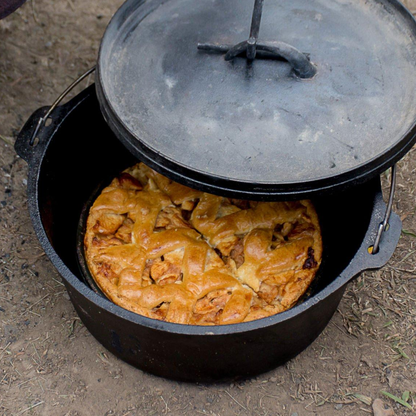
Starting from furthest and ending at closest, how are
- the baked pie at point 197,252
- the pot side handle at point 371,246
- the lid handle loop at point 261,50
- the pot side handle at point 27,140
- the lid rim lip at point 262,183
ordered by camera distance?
1. the pot side handle at point 27,140
2. the baked pie at point 197,252
3. the pot side handle at point 371,246
4. the lid handle loop at point 261,50
5. the lid rim lip at point 262,183

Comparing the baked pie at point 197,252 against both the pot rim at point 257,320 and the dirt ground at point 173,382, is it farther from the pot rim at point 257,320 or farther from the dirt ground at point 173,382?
the dirt ground at point 173,382

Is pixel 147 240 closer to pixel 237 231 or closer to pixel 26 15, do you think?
pixel 237 231

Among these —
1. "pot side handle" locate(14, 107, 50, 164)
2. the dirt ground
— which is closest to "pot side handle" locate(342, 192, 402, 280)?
the dirt ground


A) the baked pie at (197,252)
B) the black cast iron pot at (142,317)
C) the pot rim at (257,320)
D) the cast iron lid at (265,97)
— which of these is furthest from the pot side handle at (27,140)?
the cast iron lid at (265,97)

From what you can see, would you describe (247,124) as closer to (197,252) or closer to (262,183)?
(262,183)

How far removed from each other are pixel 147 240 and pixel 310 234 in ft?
2.84

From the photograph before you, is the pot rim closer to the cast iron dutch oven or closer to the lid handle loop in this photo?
the cast iron dutch oven

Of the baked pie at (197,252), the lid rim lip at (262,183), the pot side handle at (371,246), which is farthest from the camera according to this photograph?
the baked pie at (197,252)

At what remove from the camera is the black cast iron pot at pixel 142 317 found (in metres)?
2.05

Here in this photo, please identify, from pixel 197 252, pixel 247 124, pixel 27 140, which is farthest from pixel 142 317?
pixel 27 140

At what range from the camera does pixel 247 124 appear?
1.99m

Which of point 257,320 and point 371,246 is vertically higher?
point 371,246

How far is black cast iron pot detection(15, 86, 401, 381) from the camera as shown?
6.73 ft

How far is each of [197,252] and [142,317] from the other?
579 mm
